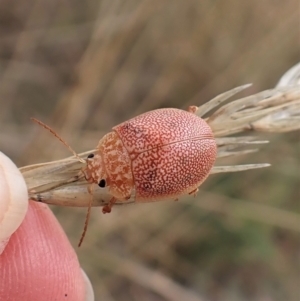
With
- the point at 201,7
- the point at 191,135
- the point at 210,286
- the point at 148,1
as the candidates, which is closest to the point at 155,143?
the point at 191,135

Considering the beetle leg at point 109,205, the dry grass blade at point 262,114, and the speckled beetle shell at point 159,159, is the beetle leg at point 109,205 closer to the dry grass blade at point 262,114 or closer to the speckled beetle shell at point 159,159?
the speckled beetle shell at point 159,159

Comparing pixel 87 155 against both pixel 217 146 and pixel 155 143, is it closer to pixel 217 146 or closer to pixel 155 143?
pixel 155 143

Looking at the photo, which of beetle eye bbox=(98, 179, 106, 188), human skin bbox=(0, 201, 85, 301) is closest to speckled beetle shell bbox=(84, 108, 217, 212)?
beetle eye bbox=(98, 179, 106, 188)

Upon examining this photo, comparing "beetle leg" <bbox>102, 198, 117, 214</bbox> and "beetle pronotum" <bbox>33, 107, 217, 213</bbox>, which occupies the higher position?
"beetle pronotum" <bbox>33, 107, 217, 213</bbox>

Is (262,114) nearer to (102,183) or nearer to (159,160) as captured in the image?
(159,160)

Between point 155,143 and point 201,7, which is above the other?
point 201,7

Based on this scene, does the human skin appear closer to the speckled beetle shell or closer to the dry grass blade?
the speckled beetle shell

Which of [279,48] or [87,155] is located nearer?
[87,155]
